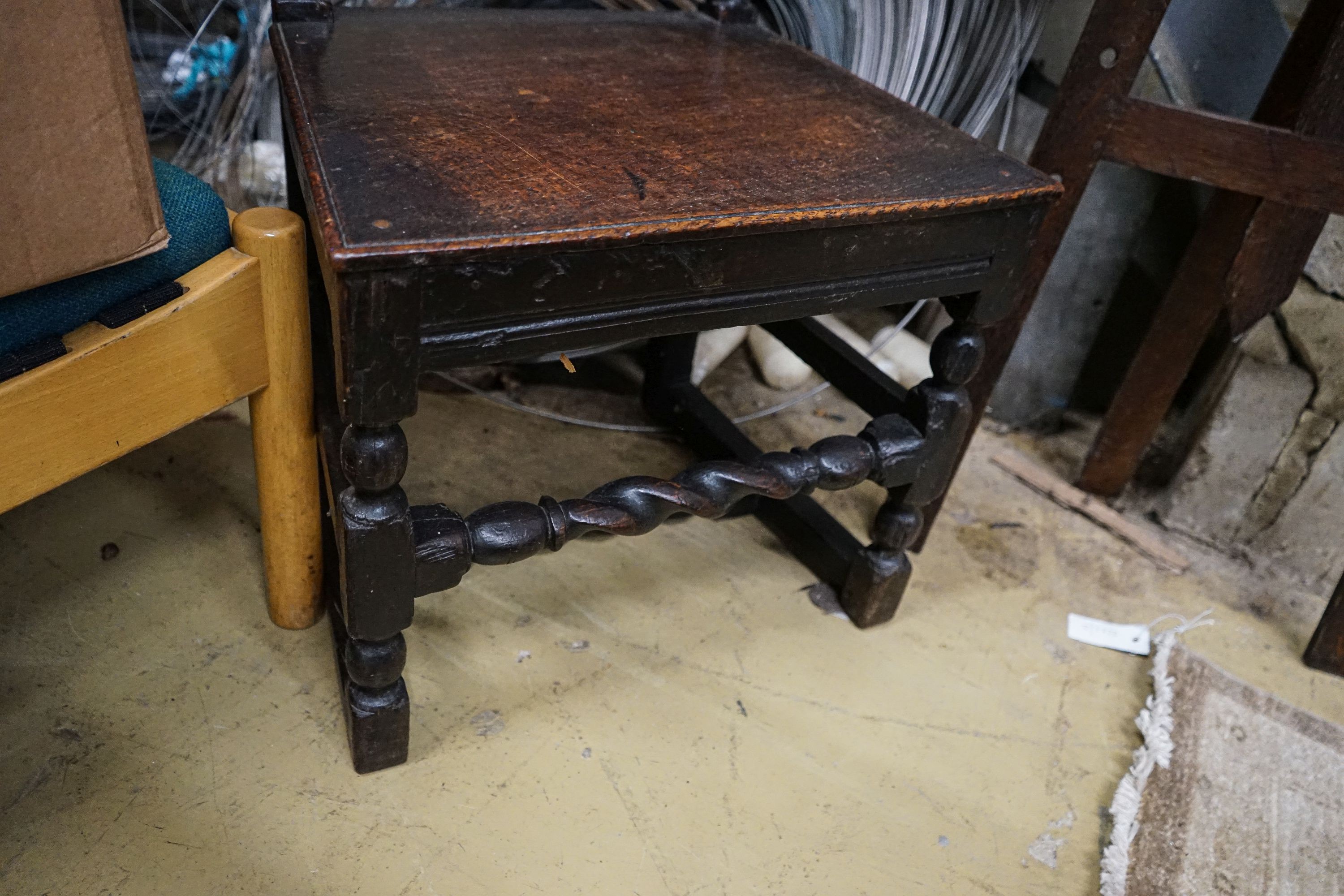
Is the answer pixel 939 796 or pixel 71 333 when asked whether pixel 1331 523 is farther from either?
pixel 71 333

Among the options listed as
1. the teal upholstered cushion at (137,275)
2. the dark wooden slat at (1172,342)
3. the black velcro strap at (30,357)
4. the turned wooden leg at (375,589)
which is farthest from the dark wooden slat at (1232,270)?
the black velcro strap at (30,357)

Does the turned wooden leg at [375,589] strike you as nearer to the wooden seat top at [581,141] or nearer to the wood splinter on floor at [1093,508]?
the wooden seat top at [581,141]

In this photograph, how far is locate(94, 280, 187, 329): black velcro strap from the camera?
2.70ft

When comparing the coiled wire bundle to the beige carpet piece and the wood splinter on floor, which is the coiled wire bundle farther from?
the beige carpet piece

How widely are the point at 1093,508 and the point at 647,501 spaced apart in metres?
0.89

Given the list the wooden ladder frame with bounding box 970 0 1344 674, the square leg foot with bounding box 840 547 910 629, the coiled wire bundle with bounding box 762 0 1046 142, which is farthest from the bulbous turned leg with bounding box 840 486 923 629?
the coiled wire bundle with bounding box 762 0 1046 142

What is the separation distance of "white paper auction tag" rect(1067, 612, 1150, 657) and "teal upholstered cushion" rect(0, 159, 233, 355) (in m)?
1.13

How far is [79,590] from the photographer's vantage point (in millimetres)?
1169

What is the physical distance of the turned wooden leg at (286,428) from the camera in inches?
35.9

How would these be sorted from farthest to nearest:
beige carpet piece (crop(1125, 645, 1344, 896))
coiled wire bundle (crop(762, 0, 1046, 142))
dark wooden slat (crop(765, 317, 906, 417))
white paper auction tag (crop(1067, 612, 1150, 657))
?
coiled wire bundle (crop(762, 0, 1046, 142)), white paper auction tag (crop(1067, 612, 1150, 657)), dark wooden slat (crop(765, 317, 906, 417)), beige carpet piece (crop(1125, 645, 1344, 896))

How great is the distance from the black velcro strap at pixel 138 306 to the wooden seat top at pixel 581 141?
0.51 feet

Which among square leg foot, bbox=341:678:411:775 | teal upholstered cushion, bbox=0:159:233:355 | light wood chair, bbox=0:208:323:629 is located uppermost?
teal upholstered cushion, bbox=0:159:233:355

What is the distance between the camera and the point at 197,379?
0.91m

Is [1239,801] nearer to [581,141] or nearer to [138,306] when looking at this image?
[581,141]
